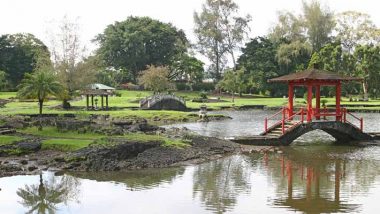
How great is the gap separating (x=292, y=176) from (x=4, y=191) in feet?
39.4

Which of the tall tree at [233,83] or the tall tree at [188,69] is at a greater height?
the tall tree at [188,69]

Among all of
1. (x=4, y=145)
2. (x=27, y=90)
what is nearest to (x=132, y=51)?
(x=27, y=90)

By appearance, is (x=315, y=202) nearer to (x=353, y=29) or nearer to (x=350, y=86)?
(x=350, y=86)

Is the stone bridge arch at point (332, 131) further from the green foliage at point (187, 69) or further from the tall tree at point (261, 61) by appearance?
the green foliage at point (187, 69)

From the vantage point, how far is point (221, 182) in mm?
20766

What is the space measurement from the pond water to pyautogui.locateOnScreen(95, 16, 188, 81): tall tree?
79818mm

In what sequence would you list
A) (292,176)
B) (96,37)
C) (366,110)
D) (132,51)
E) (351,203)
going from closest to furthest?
(351,203)
(292,176)
(366,110)
(132,51)
(96,37)

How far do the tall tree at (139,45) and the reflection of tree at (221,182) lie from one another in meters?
79.8

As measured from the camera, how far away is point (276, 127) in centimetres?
3331

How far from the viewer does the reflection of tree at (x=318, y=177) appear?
688 inches

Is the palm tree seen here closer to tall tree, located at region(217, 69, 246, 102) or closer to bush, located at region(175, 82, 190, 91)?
tall tree, located at region(217, 69, 246, 102)

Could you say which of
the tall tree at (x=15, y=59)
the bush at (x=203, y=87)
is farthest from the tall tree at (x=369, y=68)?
the tall tree at (x=15, y=59)

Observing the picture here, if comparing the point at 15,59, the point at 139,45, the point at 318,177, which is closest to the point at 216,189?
the point at 318,177

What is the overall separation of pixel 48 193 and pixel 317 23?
84.0m
